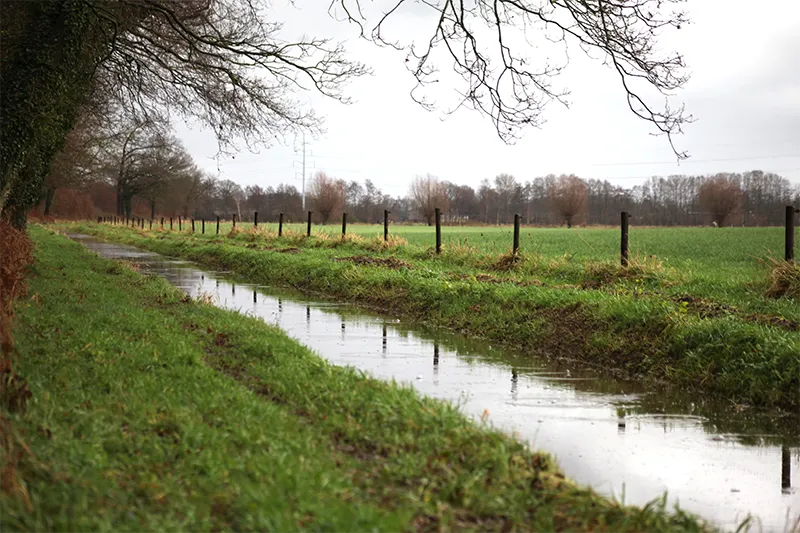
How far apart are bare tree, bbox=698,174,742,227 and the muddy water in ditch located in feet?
262

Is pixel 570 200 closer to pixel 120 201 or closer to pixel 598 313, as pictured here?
pixel 120 201

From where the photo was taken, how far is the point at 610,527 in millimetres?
3842

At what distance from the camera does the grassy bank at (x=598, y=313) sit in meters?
7.94

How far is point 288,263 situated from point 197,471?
1646cm

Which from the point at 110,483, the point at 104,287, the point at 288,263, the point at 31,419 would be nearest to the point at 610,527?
the point at 110,483

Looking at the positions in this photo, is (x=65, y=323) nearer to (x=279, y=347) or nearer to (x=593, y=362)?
(x=279, y=347)

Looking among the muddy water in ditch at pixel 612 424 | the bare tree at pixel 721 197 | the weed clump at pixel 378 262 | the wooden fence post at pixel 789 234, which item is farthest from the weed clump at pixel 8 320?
the bare tree at pixel 721 197

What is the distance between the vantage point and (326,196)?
3401 inches

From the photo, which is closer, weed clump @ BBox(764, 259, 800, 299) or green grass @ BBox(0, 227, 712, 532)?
green grass @ BBox(0, 227, 712, 532)

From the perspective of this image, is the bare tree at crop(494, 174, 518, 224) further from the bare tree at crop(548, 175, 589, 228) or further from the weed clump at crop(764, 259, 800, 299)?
the weed clump at crop(764, 259, 800, 299)

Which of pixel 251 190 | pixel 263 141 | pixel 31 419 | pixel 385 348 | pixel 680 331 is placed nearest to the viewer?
pixel 31 419

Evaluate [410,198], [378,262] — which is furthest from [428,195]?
[378,262]

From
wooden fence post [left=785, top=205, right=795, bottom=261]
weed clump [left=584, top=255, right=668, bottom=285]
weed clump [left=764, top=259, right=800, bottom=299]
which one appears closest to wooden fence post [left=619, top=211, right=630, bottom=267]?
weed clump [left=584, top=255, right=668, bottom=285]

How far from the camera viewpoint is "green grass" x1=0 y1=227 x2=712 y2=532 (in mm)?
3514
